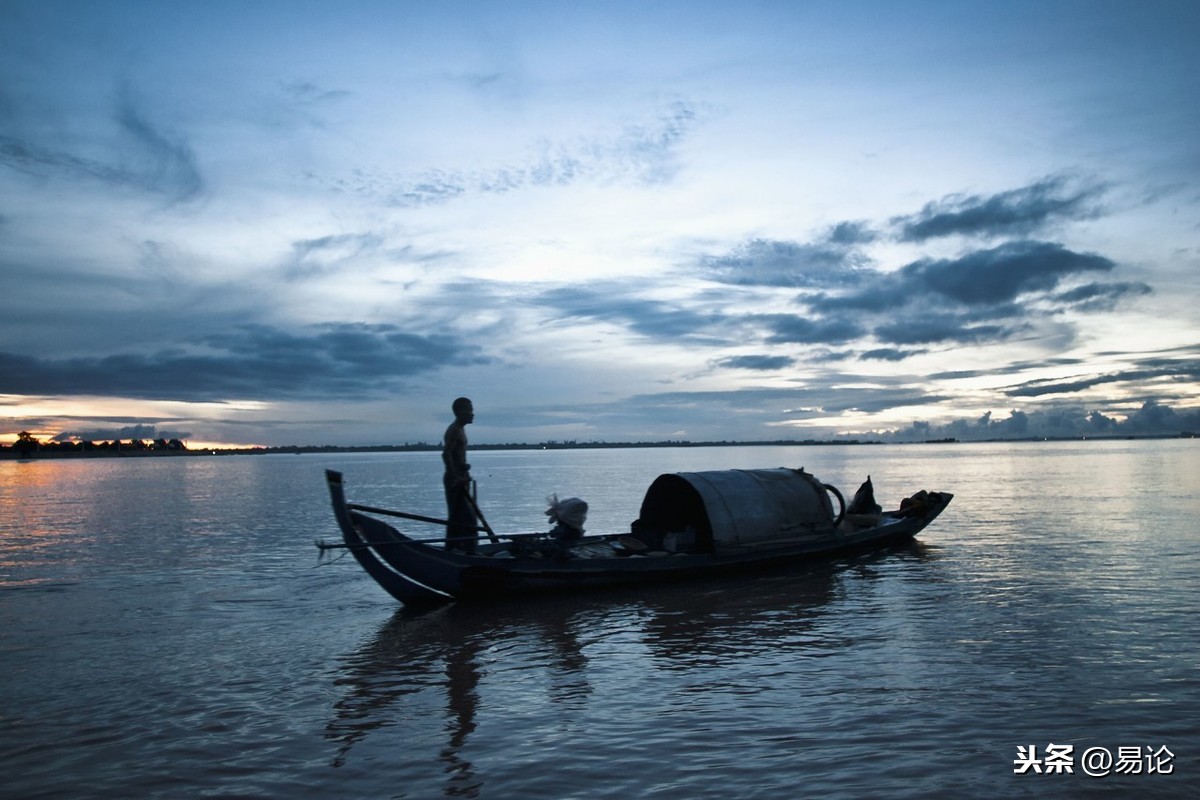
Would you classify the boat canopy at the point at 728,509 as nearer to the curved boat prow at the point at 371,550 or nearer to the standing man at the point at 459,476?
the standing man at the point at 459,476

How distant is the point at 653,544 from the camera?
57.8ft

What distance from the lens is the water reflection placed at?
8.68 meters

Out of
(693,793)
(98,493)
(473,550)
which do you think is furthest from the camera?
(98,493)

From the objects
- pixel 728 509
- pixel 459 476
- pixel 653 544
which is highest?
pixel 459 476

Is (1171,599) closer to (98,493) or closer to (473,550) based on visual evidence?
(473,550)

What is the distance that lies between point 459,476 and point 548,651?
4430 millimetres

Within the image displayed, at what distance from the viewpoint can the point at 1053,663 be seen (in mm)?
10273

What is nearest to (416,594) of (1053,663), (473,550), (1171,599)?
(473,550)

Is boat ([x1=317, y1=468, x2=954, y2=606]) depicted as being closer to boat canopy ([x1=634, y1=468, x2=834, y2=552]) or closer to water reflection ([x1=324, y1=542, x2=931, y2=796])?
boat canopy ([x1=634, y1=468, x2=834, y2=552])

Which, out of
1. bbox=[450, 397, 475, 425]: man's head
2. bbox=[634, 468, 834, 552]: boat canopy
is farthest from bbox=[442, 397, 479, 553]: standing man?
bbox=[634, 468, 834, 552]: boat canopy

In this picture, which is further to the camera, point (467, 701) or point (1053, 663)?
point (1053, 663)

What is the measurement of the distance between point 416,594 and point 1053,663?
9.98 meters

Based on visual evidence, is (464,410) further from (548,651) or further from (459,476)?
(548,651)

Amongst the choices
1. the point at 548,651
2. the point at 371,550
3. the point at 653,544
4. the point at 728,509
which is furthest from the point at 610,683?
the point at 728,509
